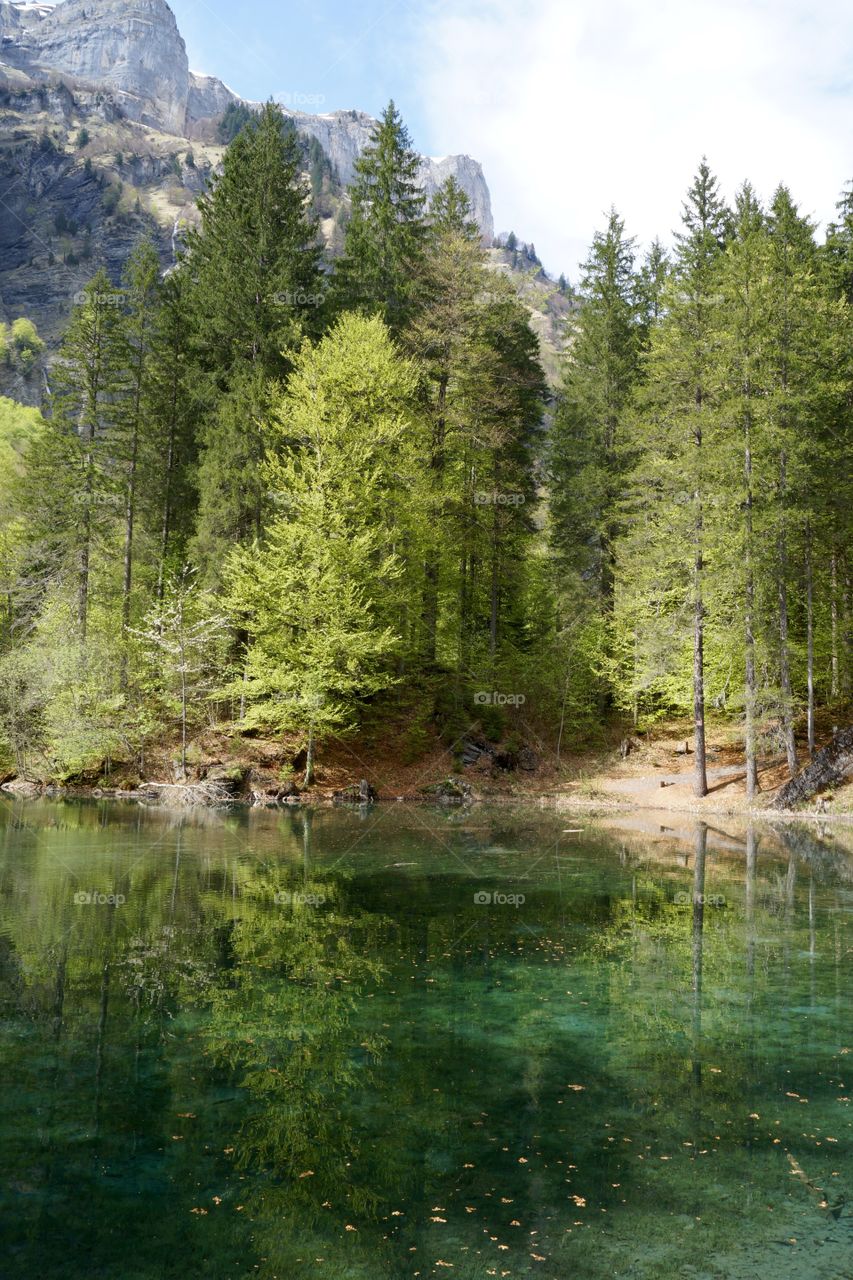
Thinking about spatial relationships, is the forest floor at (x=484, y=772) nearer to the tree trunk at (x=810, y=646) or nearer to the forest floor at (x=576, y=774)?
the forest floor at (x=576, y=774)

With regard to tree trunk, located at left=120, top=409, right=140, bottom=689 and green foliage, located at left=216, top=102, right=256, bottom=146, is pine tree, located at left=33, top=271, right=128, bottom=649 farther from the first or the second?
green foliage, located at left=216, top=102, right=256, bottom=146

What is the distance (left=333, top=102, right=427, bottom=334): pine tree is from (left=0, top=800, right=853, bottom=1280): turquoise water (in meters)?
28.2

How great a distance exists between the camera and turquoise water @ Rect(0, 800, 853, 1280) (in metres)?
4.38

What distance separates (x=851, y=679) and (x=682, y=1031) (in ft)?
80.9

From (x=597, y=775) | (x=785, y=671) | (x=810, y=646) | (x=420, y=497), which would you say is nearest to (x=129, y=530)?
(x=420, y=497)

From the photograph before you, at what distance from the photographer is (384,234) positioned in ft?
119

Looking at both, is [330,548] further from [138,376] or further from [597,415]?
[597,415]

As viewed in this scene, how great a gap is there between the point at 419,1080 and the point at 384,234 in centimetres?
3596

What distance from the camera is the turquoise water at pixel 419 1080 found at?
4383 mm

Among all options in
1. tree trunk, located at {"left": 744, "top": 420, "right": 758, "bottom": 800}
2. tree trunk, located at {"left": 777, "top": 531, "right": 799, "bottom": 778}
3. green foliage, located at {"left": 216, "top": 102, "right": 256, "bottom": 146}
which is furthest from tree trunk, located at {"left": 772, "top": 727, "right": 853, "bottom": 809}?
green foliage, located at {"left": 216, "top": 102, "right": 256, "bottom": 146}

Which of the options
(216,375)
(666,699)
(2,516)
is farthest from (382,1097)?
(2,516)

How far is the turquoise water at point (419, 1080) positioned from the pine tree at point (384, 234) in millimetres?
28242

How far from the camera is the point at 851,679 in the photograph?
2900 cm

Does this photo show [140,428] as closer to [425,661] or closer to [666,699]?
[425,661]
